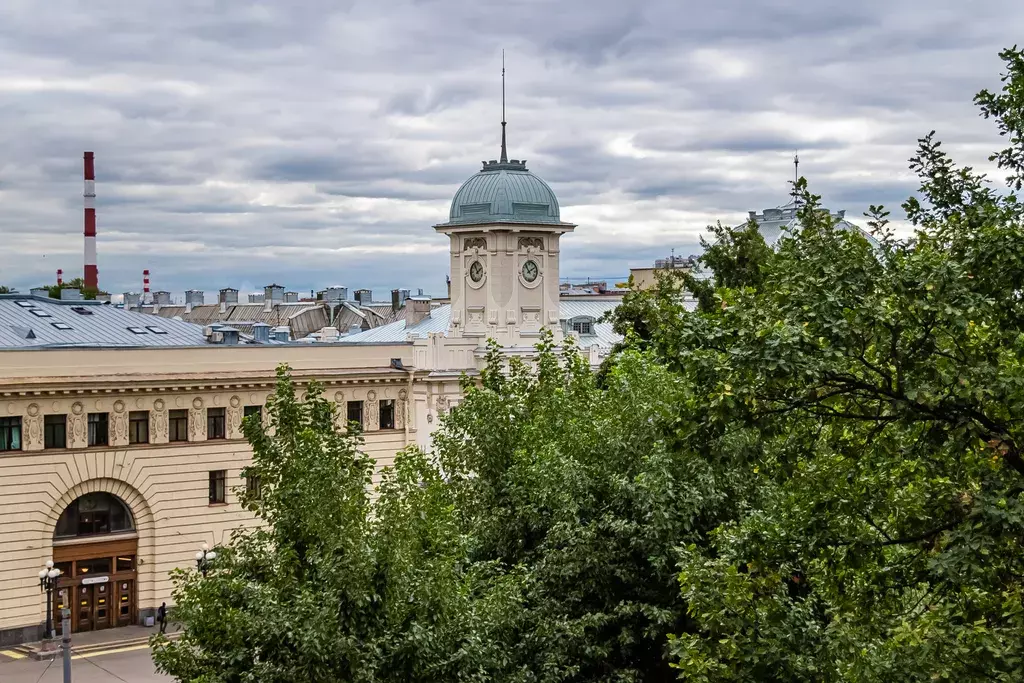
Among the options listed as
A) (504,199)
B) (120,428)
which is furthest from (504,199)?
(120,428)

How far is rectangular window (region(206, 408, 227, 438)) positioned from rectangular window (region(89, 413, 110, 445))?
4027 millimetres

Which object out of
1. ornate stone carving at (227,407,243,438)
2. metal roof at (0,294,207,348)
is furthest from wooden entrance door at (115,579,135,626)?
metal roof at (0,294,207,348)

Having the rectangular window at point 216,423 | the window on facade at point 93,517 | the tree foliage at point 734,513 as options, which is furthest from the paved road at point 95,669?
the tree foliage at point 734,513

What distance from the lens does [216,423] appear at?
55.8 metres

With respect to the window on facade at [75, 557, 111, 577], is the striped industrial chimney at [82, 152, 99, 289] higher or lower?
higher

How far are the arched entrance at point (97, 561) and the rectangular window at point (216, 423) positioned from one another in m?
4.19

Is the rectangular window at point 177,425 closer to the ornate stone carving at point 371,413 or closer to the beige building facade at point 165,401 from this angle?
the beige building facade at point 165,401

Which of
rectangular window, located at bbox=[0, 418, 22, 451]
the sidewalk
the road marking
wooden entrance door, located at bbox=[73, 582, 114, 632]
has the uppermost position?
rectangular window, located at bbox=[0, 418, 22, 451]

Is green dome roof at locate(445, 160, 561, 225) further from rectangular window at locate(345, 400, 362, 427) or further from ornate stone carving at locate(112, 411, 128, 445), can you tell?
ornate stone carving at locate(112, 411, 128, 445)

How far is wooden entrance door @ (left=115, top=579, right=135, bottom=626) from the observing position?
53906mm

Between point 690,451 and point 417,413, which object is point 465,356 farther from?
point 690,451

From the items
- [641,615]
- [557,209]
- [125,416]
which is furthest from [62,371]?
[641,615]

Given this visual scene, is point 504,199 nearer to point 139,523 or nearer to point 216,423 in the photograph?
point 216,423

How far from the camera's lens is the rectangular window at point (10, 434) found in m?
50.7
